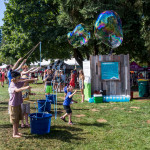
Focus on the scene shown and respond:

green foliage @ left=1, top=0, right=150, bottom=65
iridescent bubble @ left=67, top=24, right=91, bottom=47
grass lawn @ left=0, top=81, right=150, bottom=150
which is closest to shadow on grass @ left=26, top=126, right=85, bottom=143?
grass lawn @ left=0, top=81, right=150, bottom=150

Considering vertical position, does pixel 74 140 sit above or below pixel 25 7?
below

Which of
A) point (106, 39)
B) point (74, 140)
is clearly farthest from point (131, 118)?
point (106, 39)

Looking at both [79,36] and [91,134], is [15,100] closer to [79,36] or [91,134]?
[91,134]

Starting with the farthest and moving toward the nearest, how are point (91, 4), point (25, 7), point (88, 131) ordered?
point (25, 7), point (91, 4), point (88, 131)

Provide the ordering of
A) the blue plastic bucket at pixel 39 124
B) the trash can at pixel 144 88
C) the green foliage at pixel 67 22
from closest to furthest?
the blue plastic bucket at pixel 39 124 < the trash can at pixel 144 88 < the green foliage at pixel 67 22

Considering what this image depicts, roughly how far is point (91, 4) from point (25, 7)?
7161mm

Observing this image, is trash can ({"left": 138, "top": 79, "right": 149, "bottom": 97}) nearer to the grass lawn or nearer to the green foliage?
the green foliage

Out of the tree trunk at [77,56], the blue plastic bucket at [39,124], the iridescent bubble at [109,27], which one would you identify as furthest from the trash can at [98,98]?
the tree trunk at [77,56]

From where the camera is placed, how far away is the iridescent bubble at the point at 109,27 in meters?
10.2

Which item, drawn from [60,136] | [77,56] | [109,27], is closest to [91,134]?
[60,136]

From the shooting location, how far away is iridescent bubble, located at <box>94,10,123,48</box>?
33.6ft

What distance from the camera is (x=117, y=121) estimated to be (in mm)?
6863

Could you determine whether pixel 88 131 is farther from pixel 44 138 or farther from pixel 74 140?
pixel 44 138

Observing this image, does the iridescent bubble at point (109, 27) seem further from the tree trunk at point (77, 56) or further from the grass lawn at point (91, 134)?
the tree trunk at point (77, 56)
